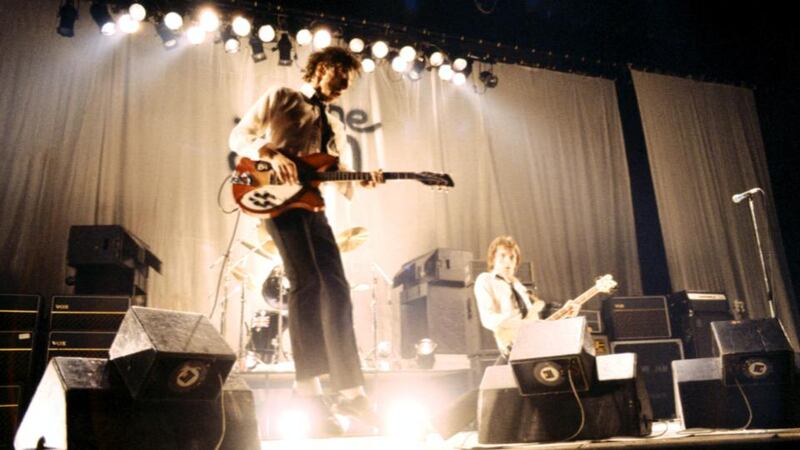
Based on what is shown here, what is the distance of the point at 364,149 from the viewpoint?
267 inches

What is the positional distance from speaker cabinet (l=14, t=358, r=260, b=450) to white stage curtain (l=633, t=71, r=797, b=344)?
6.00 meters

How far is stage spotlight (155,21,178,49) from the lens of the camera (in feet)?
19.9

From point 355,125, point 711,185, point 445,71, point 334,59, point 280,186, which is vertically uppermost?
point 445,71

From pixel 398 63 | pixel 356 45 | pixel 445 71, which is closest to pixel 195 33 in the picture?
pixel 356 45

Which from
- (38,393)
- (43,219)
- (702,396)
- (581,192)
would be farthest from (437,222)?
(38,393)

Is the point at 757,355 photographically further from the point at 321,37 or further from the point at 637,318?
the point at 321,37

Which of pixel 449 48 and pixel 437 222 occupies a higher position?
pixel 449 48

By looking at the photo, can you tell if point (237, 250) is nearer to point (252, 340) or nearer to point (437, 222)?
point (252, 340)

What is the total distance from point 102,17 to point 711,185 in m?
6.69

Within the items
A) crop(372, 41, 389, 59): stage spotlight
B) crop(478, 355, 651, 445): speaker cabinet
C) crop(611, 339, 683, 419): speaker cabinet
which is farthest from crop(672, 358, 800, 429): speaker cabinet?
crop(372, 41, 389, 59): stage spotlight

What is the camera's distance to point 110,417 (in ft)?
6.43

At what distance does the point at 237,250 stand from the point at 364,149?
5.58 ft

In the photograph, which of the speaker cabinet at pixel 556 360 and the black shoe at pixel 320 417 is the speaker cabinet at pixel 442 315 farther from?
the speaker cabinet at pixel 556 360

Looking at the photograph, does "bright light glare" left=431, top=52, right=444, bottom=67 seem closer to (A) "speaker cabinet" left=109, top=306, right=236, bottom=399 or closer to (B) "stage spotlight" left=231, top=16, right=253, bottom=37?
(B) "stage spotlight" left=231, top=16, right=253, bottom=37
